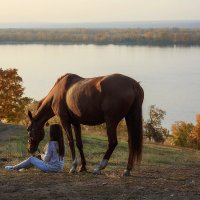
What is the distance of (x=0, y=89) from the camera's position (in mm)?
39688

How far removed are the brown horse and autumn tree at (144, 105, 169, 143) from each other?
118 feet

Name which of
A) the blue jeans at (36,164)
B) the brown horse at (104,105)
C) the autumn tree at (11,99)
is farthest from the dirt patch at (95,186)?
the autumn tree at (11,99)

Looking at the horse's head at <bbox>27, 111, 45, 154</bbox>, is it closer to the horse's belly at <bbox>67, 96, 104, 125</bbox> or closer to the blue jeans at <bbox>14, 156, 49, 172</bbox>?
the blue jeans at <bbox>14, 156, 49, 172</bbox>

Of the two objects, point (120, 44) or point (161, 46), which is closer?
point (161, 46)

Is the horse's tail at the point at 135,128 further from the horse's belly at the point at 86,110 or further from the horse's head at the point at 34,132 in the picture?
the horse's head at the point at 34,132

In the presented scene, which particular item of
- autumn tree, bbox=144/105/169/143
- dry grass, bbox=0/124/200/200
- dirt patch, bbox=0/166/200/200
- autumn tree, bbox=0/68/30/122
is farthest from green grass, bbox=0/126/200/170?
autumn tree, bbox=144/105/169/143

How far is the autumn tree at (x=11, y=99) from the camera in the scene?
3919cm

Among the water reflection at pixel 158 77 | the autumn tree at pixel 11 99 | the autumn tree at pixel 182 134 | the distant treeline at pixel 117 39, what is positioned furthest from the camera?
the distant treeline at pixel 117 39

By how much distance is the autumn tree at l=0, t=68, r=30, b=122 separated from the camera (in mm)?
39188

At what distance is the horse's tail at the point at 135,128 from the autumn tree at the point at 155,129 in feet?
119

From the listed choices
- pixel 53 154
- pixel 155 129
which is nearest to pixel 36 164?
pixel 53 154

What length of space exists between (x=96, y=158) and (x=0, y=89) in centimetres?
2802

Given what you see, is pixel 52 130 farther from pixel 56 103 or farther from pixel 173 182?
pixel 173 182

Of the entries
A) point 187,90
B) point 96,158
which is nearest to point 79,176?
point 96,158
